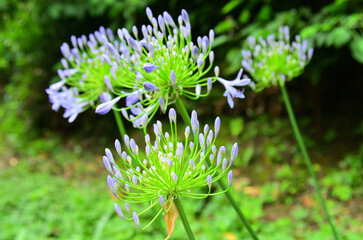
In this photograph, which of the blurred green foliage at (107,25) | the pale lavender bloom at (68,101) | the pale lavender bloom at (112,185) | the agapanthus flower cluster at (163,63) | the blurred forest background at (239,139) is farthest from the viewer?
the blurred green foliage at (107,25)

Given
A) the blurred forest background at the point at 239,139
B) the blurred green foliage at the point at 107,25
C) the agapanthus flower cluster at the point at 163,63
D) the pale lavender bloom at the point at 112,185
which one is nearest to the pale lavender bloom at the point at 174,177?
the pale lavender bloom at the point at 112,185

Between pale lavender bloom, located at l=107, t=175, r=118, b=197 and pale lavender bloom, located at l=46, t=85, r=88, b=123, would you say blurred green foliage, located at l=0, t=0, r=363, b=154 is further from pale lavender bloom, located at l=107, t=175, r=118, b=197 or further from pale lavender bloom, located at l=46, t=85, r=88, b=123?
pale lavender bloom, located at l=107, t=175, r=118, b=197

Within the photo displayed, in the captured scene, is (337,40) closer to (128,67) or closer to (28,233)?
(128,67)

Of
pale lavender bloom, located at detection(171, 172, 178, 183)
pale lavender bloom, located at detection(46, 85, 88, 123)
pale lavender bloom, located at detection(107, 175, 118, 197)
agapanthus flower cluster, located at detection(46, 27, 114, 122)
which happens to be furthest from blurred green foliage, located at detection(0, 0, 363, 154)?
pale lavender bloom, located at detection(107, 175, 118, 197)

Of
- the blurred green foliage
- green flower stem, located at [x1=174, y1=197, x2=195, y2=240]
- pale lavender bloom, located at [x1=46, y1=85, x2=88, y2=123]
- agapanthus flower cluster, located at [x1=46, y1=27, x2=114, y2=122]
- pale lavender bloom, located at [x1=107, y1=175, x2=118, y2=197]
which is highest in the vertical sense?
the blurred green foliage

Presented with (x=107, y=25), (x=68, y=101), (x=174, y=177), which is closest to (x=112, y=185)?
(x=174, y=177)

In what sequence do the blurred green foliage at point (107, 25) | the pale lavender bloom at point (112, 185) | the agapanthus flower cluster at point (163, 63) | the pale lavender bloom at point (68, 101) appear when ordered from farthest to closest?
the blurred green foliage at point (107, 25) < the pale lavender bloom at point (68, 101) < the agapanthus flower cluster at point (163, 63) < the pale lavender bloom at point (112, 185)

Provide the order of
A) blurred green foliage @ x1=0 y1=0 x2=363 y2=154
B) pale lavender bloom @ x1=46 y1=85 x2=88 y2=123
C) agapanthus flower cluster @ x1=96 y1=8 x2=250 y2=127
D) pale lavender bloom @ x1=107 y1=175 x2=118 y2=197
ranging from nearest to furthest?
pale lavender bloom @ x1=107 y1=175 x2=118 y2=197 → agapanthus flower cluster @ x1=96 y1=8 x2=250 y2=127 → pale lavender bloom @ x1=46 y1=85 x2=88 y2=123 → blurred green foliage @ x1=0 y1=0 x2=363 y2=154

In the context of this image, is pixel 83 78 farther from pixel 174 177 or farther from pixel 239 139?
pixel 239 139

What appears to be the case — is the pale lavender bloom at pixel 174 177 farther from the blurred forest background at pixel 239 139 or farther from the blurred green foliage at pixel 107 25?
the blurred green foliage at pixel 107 25
